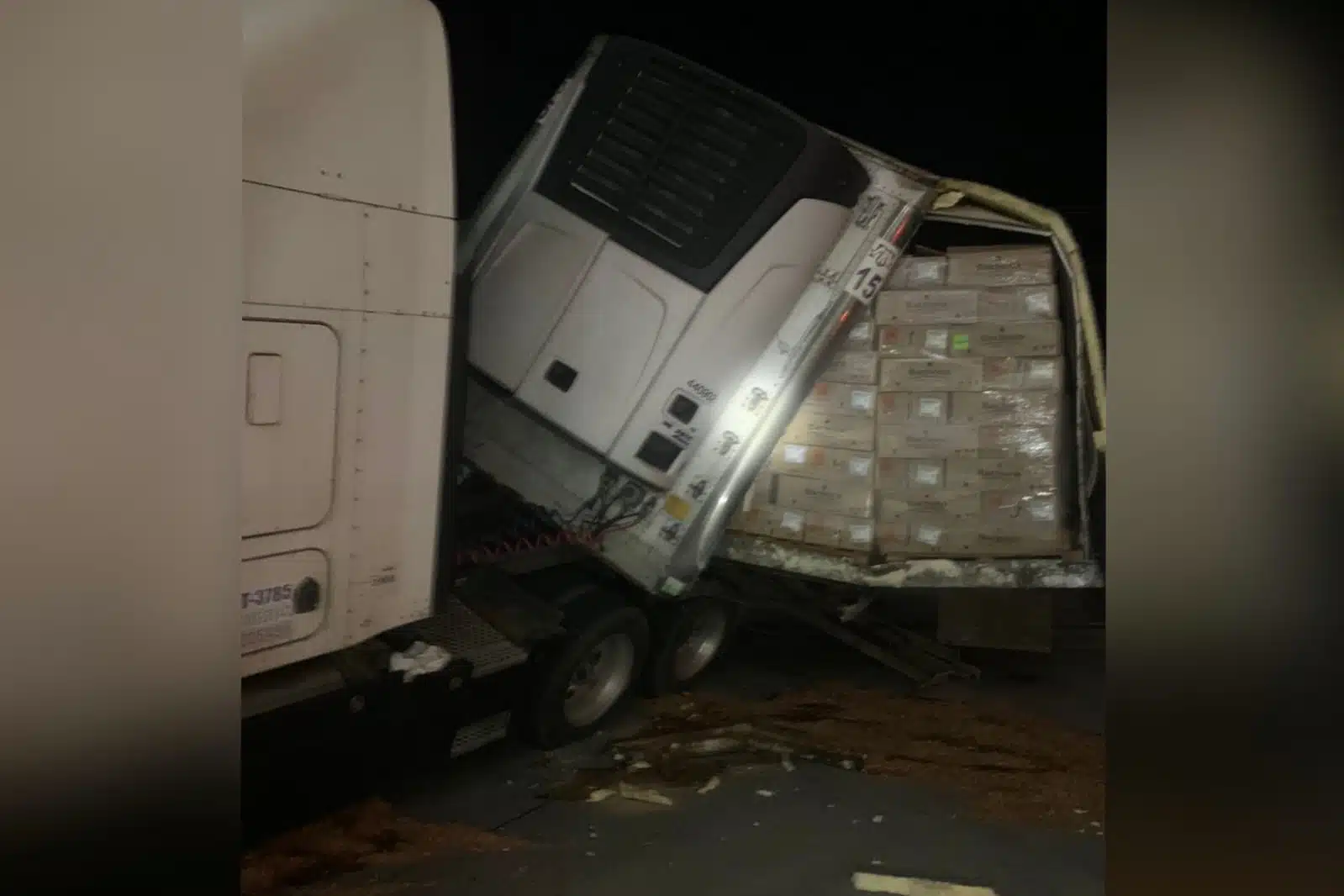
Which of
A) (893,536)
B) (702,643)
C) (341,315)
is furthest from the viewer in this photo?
(702,643)

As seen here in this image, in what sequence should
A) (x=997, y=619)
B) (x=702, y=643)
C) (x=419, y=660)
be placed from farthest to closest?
(x=702, y=643) → (x=997, y=619) → (x=419, y=660)

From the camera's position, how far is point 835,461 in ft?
15.2

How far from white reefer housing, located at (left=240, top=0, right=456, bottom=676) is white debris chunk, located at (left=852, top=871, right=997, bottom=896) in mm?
1791

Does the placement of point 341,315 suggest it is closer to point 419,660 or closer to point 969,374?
point 419,660

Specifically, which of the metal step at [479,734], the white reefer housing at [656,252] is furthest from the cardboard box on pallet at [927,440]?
the metal step at [479,734]

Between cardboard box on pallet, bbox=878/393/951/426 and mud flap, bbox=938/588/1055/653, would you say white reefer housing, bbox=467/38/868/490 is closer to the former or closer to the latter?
cardboard box on pallet, bbox=878/393/951/426

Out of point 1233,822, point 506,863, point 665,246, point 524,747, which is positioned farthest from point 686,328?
point 1233,822

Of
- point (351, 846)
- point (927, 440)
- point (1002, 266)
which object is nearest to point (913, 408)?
point (927, 440)

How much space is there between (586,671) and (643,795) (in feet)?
2.58

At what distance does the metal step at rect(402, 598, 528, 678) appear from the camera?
392 centimetres

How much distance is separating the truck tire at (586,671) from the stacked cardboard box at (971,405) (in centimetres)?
126

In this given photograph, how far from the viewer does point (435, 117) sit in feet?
11.2

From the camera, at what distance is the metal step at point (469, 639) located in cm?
392

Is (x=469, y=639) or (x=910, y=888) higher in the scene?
(x=469, y=639)
